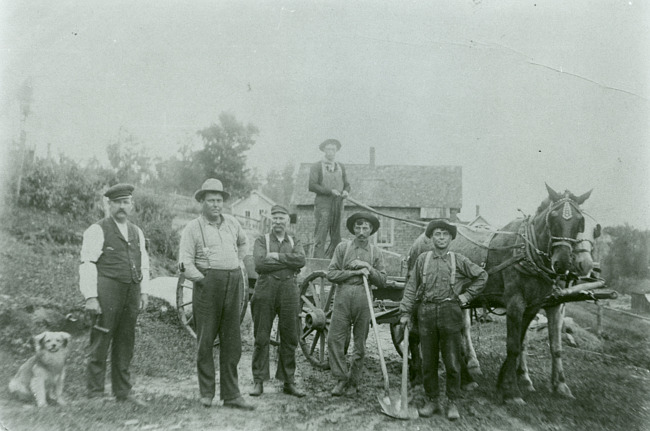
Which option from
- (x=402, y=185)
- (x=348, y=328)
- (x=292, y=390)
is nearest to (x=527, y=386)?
(x=348, y=328)

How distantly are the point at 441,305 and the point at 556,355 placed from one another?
1.82 m

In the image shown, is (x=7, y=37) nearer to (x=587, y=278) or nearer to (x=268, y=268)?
(x=268, y=268)

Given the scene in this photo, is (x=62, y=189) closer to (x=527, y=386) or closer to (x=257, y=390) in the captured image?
(x=257, y=390)

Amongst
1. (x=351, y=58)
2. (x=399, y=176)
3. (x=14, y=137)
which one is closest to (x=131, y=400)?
(x=14, y=137)

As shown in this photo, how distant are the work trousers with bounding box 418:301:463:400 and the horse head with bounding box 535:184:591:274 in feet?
3.72

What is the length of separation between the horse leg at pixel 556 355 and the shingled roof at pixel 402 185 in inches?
562

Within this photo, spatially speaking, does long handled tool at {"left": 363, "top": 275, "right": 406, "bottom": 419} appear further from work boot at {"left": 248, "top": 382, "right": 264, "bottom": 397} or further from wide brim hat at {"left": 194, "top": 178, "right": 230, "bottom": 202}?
wide brim hat at {"left": 194, "top": 178, "right": 230, "bottom": 202}

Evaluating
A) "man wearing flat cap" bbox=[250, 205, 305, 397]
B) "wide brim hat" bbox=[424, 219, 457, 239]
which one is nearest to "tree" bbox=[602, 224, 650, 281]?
"wide brim hat" bbox=[424, 219, 457, 239]

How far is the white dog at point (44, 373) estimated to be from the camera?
4145 millimetres

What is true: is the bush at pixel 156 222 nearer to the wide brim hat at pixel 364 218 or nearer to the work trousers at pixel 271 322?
the work trousers at pixel 271 322

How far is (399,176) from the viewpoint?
20.9 meters

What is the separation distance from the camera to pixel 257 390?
4.93 m

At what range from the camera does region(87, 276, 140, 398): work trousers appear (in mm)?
4441

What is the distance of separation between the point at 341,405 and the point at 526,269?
2.40 m
